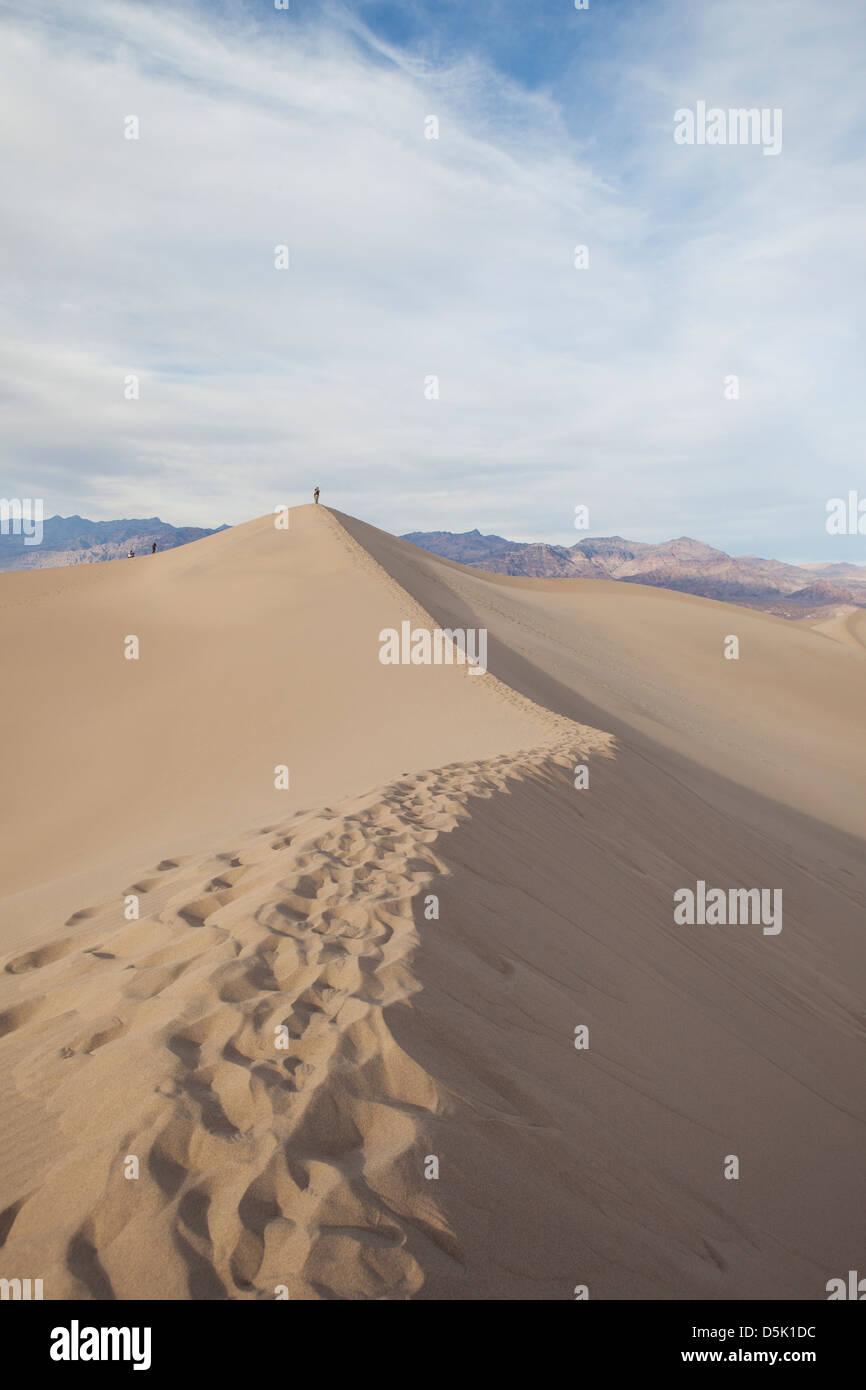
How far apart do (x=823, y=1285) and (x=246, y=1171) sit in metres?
2.28

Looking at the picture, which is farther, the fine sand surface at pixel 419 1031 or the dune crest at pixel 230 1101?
the fine sand surface at pixel 419 1031

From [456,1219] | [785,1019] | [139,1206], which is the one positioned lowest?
[785,1019]

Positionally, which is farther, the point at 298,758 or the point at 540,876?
the point at 298,758

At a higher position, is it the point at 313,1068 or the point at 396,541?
Answer: the point at 396,541

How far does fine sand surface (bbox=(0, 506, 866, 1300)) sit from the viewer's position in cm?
223

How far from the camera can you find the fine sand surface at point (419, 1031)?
7.30 feet

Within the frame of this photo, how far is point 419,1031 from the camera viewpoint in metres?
2.99

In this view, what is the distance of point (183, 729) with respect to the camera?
11039 millimetres

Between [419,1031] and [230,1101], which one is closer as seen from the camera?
[230,1101]

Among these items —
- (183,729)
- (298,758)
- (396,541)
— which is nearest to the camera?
(298,758)

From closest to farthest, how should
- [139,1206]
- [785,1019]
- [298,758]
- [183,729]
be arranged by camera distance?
[139,1206] → [785,1019] → [298,758] → [183,729]

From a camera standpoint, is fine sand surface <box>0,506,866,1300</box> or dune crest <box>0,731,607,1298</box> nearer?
dune crest <box>0,731,607,1298</box>
